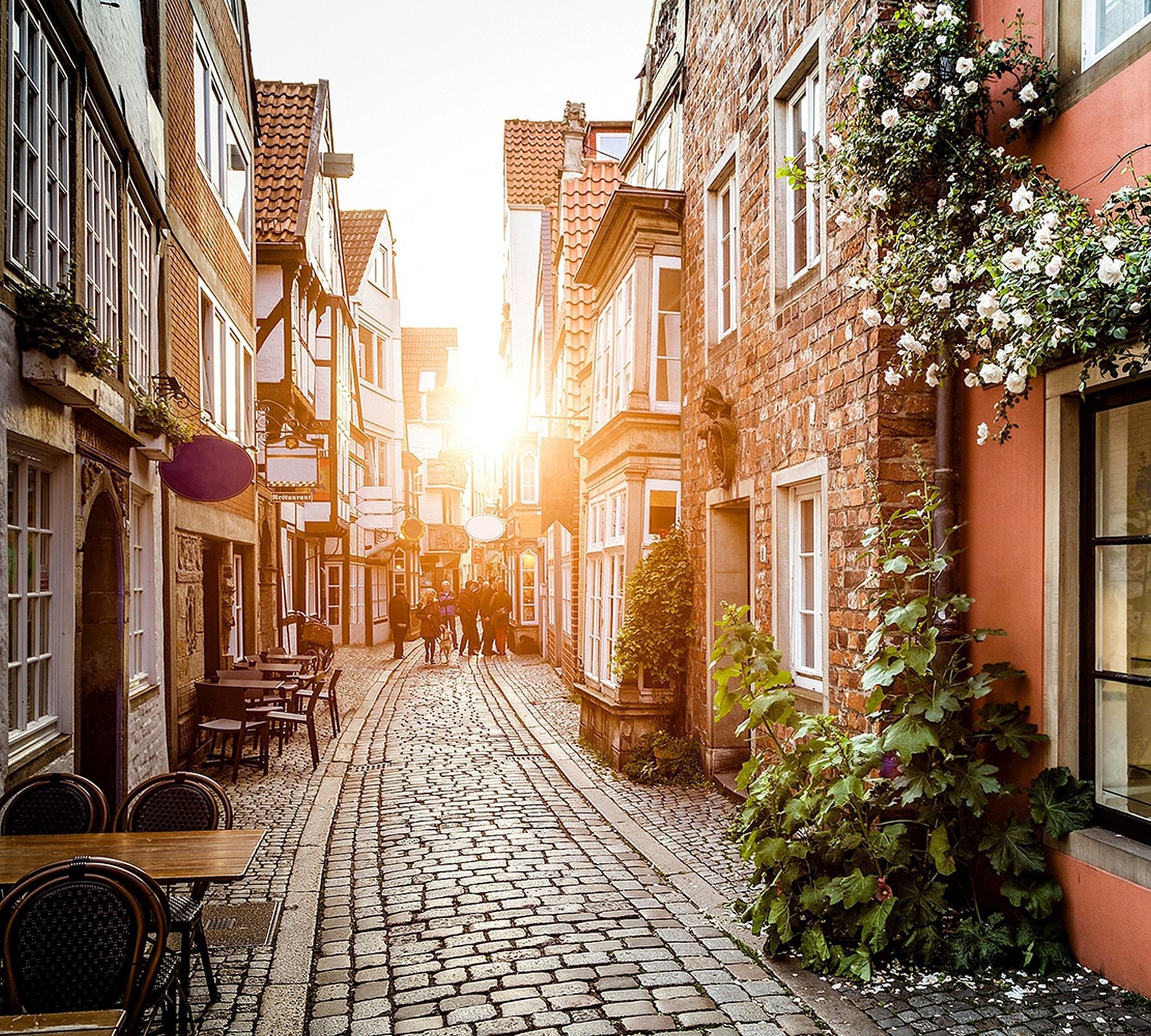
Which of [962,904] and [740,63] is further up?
[740,63]

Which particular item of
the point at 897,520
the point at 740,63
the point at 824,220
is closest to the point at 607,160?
the point at 740,63

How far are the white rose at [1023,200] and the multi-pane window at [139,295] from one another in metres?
6.55

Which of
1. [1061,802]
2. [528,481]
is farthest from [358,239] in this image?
[1061,802]

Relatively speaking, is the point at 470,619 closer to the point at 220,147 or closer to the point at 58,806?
the point at 220,147

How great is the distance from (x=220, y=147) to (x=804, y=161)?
8505mm

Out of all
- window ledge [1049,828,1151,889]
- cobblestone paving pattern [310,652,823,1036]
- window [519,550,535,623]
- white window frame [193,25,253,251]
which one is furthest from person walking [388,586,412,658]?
window ledge [1049,828,1151,889]

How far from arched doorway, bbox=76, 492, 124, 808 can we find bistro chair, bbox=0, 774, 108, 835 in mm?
2850

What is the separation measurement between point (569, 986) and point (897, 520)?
3.12 meters

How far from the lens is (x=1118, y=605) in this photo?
15.1 feet

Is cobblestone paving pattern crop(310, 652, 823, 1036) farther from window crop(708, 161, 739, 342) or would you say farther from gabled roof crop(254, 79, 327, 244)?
gabled roof crop(254, 79, 327, 244)

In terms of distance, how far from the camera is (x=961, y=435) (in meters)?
5.67

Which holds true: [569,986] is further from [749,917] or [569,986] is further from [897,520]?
[897,520]

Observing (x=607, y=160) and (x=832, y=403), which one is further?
(x=607, y=160)

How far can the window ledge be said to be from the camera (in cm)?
420
